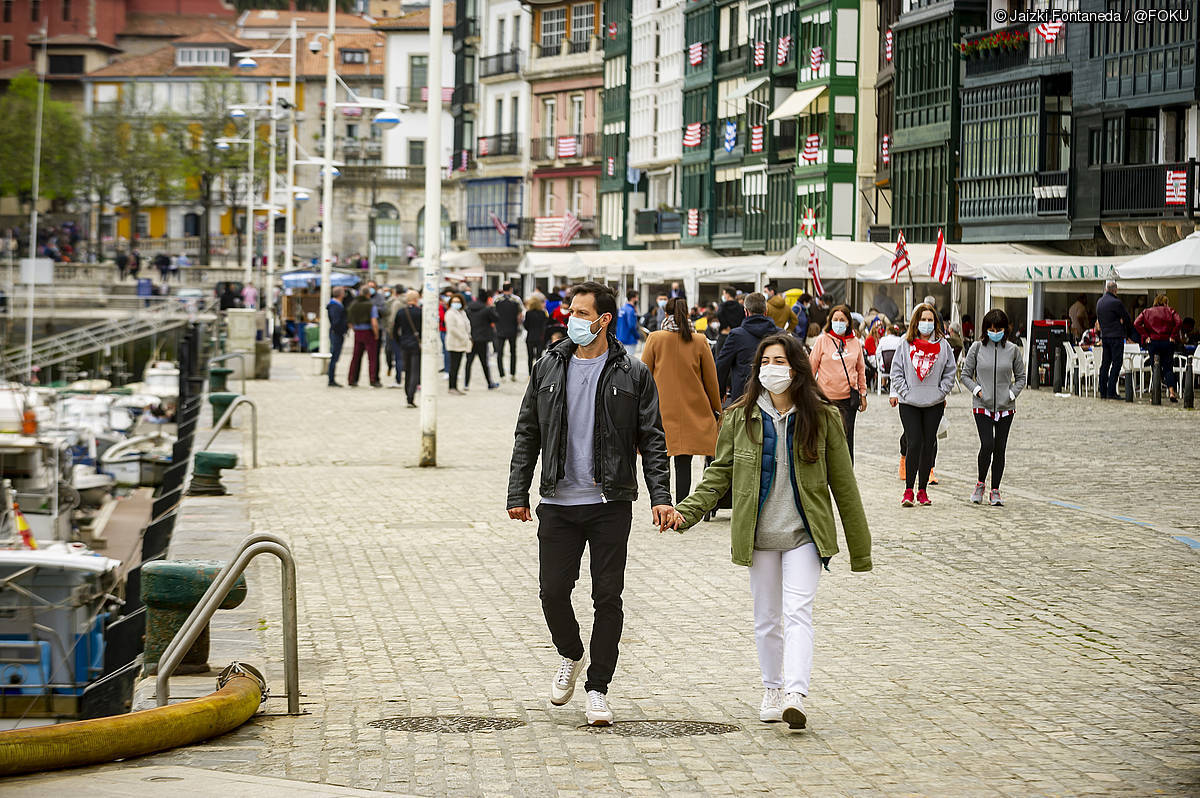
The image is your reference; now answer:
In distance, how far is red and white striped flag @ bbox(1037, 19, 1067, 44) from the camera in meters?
43.5

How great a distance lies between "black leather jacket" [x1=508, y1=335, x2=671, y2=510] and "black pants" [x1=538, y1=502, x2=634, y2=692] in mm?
101

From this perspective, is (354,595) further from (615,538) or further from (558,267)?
(558,267)

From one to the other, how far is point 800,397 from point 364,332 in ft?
89.9

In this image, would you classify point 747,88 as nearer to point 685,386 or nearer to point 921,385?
point 921,385

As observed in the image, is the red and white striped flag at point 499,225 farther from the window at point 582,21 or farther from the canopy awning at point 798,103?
the canopy awning at point 798,103

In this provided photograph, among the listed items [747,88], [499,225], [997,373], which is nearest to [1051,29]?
[747,88]

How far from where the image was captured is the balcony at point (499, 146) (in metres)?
87.4

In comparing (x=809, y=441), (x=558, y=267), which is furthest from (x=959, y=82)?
(x=809, y=441)

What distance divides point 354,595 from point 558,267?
167 feet

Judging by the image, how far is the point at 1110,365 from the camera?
32.9 m

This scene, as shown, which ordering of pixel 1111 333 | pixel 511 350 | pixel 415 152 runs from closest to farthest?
1. pixel 1111 333
2. pixel 511 350
3. pixel 415 152

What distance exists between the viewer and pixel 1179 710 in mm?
8336

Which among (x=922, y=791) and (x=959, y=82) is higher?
(x=959, y=82)

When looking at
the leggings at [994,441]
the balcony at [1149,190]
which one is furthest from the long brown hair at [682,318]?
the balcony at [1149,190]
